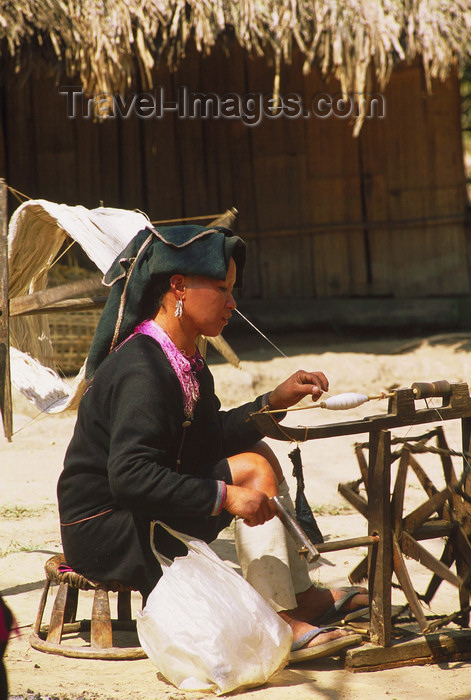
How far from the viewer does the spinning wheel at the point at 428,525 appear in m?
2.46

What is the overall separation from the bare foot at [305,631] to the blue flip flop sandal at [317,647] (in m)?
0.01

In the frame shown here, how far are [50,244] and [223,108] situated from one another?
447 centimetres

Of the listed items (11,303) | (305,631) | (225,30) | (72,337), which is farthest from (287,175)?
(305,631)

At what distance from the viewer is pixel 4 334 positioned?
3.22 metres

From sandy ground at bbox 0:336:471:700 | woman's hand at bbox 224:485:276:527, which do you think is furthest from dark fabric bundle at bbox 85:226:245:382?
sandy ground at bbox 0:336:471:700

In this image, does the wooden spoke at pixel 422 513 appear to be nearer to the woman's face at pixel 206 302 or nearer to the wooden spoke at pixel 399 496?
the wooden spoke at pixel 399 496

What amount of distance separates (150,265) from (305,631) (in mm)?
1192

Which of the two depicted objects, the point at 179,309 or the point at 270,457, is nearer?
the point at 179,309

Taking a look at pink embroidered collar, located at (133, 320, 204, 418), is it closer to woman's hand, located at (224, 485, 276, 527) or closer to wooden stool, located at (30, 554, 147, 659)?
woman's hand, located at (224, 485, 276, 527)

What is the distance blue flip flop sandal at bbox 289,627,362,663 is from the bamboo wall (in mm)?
5600

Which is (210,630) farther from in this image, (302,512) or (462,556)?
(462,556)

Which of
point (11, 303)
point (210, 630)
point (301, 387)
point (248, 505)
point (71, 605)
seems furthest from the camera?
point (11, 303)

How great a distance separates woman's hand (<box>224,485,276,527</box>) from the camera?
2324 millimetres

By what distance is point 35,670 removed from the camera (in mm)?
2477
